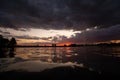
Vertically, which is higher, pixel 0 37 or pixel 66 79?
pixel 0 37

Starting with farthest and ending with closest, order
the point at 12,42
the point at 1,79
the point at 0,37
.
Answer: the point at 12,42 < the point at 0,37 < the point at 1,79

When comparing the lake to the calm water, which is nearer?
the lake

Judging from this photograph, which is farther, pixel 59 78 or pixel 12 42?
pixel 12 42

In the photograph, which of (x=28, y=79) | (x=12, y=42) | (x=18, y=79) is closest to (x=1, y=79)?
(x=18, y=79)

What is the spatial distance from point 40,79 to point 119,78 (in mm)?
8926

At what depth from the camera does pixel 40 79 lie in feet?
46.0

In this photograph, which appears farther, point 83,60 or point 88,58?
point 88,58

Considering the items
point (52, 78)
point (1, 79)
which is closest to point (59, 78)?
point (52, 78)

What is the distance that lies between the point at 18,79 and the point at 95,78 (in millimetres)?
8697

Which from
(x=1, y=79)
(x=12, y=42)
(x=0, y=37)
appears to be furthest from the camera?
(x=12, y=42)

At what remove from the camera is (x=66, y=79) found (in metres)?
14.2

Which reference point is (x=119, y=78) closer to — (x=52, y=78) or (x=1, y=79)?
(x=52, y=78)

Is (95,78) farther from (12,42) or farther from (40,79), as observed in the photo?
(12,42)

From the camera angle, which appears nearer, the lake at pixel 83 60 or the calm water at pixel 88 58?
the lake at pixel 83 60
